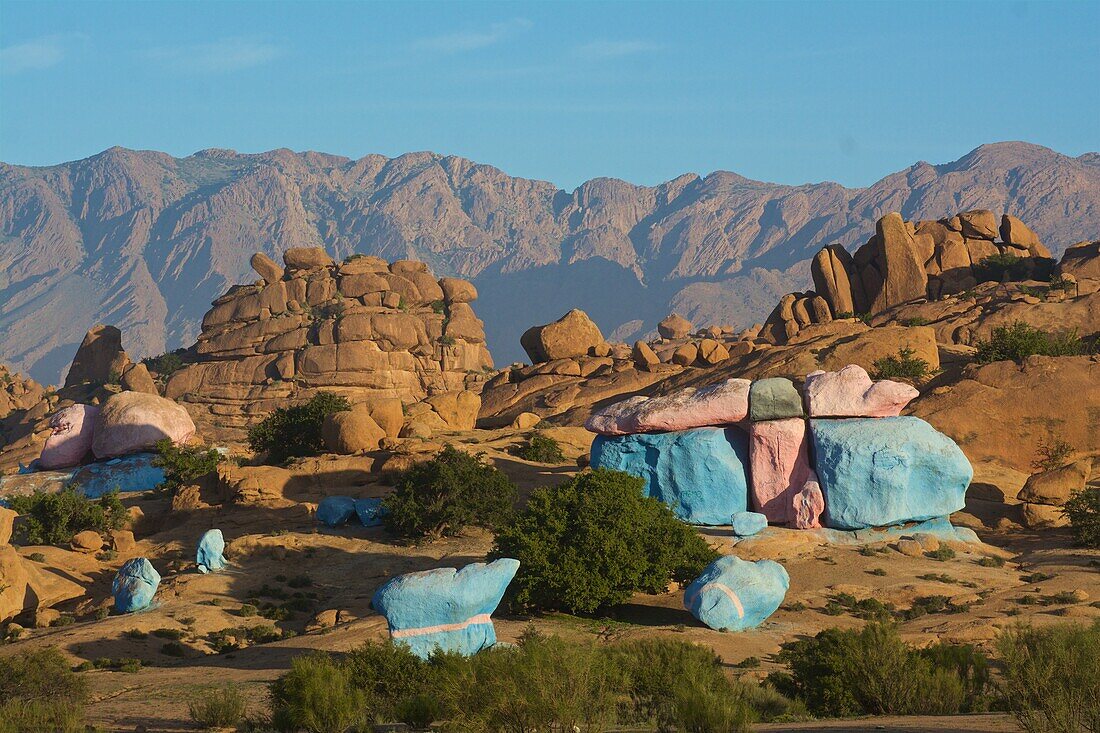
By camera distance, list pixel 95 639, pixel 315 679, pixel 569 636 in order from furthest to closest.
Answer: pixel 95 639
pixel 569 636
pixel 315 679

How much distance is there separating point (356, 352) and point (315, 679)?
80673mm

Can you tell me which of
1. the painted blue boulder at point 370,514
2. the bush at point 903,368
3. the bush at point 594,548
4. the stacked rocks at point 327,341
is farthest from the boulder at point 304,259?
the bush at point 594,548

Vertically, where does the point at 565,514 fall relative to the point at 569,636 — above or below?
above

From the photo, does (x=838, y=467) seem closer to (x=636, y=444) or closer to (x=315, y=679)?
(x=636, y=444)

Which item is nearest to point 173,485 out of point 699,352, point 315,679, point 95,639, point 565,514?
point 95,639

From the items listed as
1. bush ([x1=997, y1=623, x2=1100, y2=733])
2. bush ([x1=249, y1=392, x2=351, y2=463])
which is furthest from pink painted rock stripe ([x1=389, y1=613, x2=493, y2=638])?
bush ([x1=249, y1=392, x2=351, y2=463])

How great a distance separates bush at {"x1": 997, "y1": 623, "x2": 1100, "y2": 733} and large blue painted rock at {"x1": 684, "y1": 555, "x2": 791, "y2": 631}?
27.4 feet

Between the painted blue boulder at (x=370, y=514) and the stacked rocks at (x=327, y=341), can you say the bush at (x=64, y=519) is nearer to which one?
the painted blue boulder at (x=370, y=514)

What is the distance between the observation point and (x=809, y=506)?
104ft

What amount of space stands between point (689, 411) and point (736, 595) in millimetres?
9558

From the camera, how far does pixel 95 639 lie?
85.9ft

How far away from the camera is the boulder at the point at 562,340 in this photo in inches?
2955

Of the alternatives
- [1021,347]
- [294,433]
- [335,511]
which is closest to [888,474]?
[335,511]

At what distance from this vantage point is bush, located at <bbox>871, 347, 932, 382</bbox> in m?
53.3
